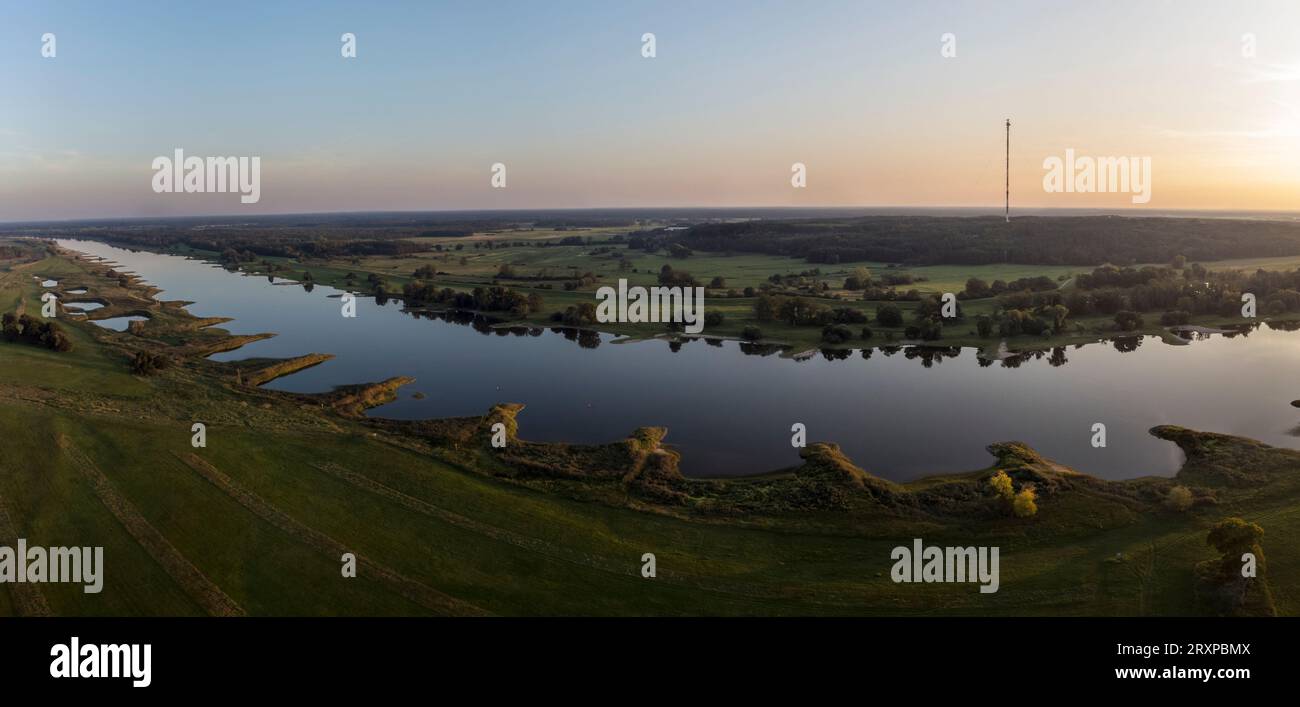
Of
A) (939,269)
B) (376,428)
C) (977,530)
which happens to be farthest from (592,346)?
(939,269)

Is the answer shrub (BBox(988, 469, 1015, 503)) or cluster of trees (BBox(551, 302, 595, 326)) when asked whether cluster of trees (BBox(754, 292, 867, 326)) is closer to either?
cluster of trees (BBox(551, 302, 595, 326))

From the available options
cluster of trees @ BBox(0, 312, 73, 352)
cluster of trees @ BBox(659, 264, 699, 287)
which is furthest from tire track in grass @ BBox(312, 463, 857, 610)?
cluster of trees @ BBox(659, 264, 699, 287)

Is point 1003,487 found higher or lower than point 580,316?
lower

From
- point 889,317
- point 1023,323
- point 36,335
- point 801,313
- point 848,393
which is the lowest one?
point 848,393

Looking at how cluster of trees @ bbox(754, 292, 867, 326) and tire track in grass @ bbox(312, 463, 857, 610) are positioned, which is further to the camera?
cluster of trees @ bbox(754, 292, 867, 326)

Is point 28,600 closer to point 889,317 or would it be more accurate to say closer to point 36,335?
point 36,335

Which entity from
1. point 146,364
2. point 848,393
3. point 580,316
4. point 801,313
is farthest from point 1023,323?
point 146,364
